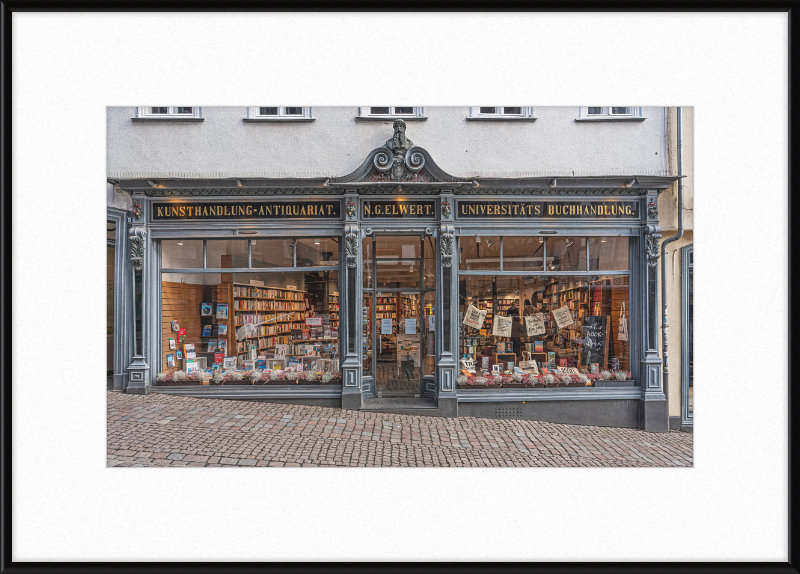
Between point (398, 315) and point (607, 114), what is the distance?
5111mm

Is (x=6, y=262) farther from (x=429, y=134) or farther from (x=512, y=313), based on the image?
(x=512, y=313)

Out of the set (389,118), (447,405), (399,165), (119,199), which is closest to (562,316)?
(447,405)

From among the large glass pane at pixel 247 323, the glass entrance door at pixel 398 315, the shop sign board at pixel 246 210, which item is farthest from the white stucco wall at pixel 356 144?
the large glass pane at pixel 247 323

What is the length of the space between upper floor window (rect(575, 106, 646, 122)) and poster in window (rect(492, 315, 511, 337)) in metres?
3.72

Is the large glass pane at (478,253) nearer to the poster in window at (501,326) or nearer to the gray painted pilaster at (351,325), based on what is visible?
the poster in window at (501,326)

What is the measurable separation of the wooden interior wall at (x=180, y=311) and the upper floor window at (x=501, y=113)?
19.4ft

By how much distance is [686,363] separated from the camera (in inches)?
267

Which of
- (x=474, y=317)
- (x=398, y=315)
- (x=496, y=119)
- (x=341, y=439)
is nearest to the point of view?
(x=341, y=439)

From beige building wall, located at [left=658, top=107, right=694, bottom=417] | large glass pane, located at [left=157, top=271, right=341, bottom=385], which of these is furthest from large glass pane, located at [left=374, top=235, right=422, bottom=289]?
beige building wall, located at [left=658, top=107, right=694, bottom=417]

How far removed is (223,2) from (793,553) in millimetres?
5128

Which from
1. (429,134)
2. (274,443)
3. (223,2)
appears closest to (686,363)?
(429,134)

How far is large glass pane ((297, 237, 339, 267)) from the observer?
706cm

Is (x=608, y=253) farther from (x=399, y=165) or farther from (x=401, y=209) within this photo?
(x=399, y=165)

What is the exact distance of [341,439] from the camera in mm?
5281
